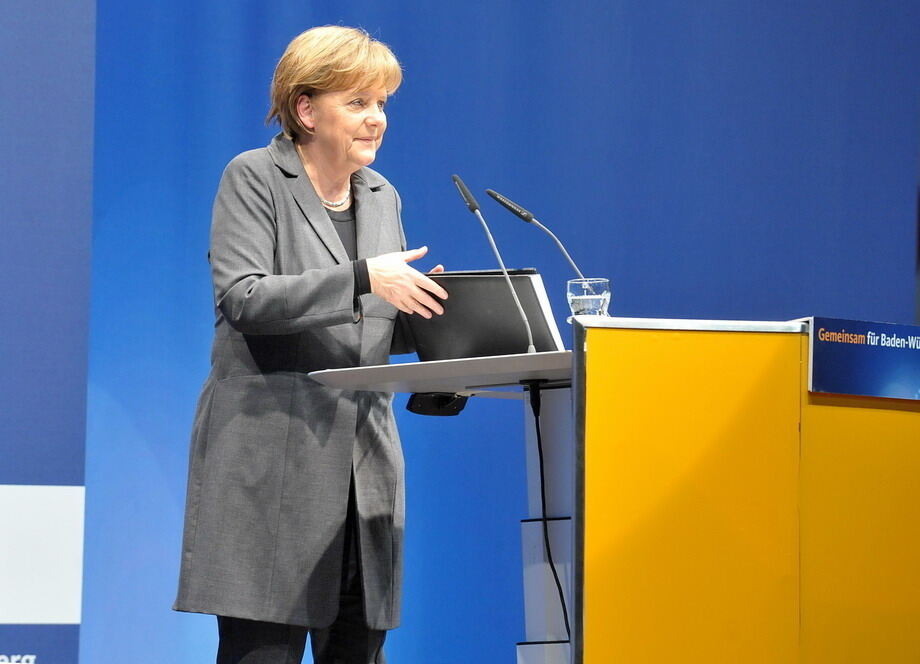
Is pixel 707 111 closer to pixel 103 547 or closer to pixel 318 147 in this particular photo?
pixel 318 147

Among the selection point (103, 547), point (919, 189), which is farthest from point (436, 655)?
point (919, 189)

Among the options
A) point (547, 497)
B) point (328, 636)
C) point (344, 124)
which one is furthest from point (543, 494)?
point (344, 124)

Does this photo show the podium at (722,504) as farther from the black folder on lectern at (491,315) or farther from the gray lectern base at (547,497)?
the black folder on lectern at (491,315)

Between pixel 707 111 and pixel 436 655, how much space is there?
1.73 metres

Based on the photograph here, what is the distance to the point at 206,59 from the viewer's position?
9.74 feet

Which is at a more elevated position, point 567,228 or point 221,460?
point 567,228

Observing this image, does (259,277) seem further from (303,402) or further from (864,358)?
(864,358)

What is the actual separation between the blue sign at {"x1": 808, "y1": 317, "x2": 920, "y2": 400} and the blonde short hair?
0.96 metres

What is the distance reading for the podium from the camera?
1.38 m

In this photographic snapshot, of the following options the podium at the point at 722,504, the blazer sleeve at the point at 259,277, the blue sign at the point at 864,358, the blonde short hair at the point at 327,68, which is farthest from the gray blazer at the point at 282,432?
the blue sign at the point at 864,358

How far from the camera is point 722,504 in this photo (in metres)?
1.41

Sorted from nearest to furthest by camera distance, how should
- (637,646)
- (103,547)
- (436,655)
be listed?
(637,646) < (103,547) < (436,655)

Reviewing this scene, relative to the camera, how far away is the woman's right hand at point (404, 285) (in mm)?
1709

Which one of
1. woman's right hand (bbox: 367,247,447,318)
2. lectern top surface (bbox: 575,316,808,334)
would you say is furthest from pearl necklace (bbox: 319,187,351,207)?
lectern top surface (bbox: 575,316,808,334)
